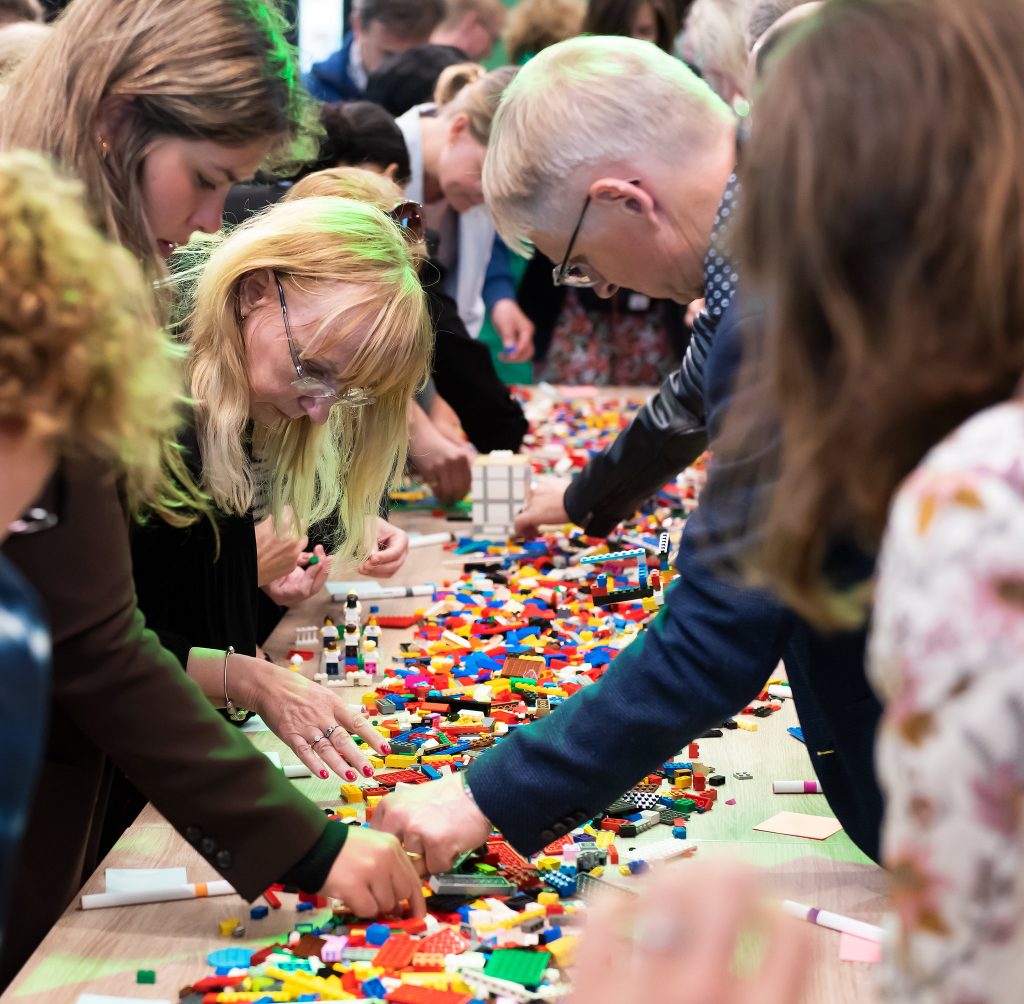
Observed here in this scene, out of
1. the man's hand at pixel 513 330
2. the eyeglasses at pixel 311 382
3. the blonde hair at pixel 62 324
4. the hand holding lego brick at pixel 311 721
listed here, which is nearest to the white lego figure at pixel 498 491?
the eyeglasses at pixel 311 382

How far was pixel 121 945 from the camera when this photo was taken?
1466 millimetres

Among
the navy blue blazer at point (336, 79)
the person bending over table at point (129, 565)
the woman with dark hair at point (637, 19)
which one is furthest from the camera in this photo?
the navy blue blazer at point (336, 79)

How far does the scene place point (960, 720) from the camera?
769 millimetres

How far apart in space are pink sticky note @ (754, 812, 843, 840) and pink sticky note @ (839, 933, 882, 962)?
0.25 meters

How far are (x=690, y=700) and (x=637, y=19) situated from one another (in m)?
3.86

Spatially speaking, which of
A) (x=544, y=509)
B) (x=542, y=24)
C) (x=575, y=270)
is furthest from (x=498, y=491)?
(x=542, y=24)

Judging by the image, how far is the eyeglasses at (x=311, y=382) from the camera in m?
2.15

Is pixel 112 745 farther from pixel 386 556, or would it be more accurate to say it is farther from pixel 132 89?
pixel 386 556

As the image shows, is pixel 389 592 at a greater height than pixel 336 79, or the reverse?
pixel 336 79

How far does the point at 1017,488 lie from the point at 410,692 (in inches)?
61.6

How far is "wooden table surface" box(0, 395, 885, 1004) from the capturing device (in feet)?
4.58

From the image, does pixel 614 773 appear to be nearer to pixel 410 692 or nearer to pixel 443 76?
pixel 410 692

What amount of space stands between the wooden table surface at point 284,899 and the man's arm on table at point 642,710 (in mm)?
44

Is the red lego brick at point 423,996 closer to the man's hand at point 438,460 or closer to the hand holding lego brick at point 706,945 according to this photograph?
the hand holding lego brick at point 706,945
